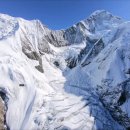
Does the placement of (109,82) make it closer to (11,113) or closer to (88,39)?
(11,113)

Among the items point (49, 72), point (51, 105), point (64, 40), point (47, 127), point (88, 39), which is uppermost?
point (64, 40)

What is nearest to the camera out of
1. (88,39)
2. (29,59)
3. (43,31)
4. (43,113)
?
(43,113)

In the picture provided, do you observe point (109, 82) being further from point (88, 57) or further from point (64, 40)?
point (64, 40)

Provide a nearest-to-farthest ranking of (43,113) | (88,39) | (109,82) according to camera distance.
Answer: (43,113) → (109,82) → (88,39)

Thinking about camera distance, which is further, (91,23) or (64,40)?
(91,23)

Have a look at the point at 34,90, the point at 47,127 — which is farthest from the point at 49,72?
the point at 47,127

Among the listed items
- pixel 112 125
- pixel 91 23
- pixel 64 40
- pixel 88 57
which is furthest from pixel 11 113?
pixel 91 23

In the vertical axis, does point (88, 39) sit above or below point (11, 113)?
above
